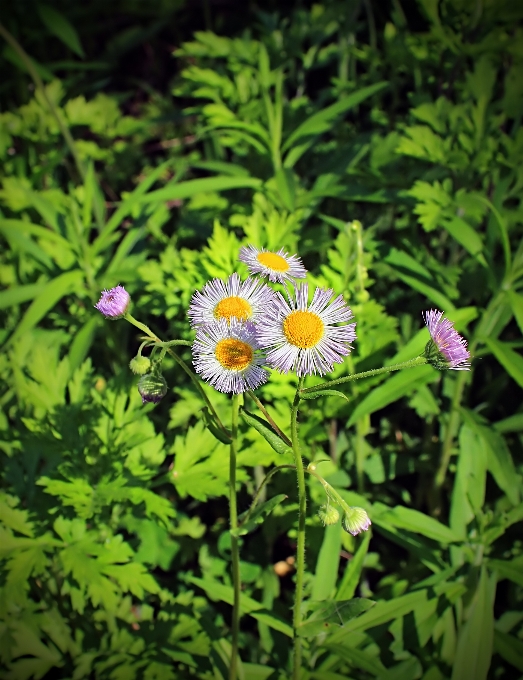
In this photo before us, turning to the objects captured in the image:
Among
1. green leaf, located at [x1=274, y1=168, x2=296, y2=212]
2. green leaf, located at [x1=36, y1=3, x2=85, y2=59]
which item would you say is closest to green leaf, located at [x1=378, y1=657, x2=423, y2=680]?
green leaf, located at [x1=274, y1=168, x2=296, y2=212]

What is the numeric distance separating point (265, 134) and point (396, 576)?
4.86ft

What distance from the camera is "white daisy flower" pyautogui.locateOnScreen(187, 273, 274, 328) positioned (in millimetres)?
1027

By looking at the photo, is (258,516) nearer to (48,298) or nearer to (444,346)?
(444,346)

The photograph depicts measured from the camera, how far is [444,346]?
2.90 feet

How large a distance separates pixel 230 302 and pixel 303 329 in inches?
7.0

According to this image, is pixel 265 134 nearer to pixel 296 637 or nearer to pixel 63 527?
pixel 63 527

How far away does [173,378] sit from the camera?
2.00 metres

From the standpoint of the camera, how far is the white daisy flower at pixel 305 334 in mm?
920

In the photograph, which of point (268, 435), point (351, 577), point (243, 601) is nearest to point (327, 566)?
point (351, 577)

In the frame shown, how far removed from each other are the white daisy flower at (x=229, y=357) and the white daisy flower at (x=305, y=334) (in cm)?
4

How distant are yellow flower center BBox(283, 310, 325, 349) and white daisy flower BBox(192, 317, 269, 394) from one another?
62 millimetres

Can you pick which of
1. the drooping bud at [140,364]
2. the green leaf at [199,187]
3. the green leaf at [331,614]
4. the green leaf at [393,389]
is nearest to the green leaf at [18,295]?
the green leaf at [199,187]

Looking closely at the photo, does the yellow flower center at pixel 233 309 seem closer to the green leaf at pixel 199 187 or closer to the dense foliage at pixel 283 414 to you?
the dense foliage at pixel 283 414

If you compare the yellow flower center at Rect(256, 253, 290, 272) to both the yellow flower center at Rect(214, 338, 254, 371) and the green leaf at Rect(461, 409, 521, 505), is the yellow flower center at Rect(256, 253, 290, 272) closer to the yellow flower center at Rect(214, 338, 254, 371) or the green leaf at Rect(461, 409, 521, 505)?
the yellow flower center at Rect(214, 338, 254, 371)
